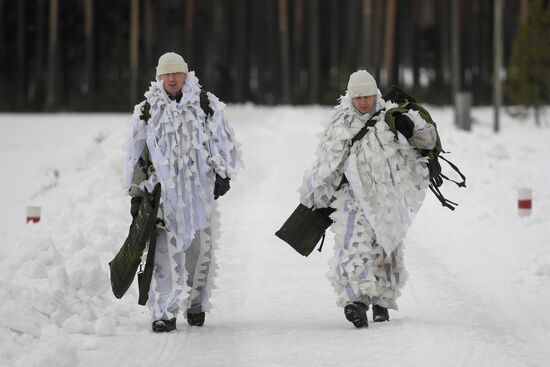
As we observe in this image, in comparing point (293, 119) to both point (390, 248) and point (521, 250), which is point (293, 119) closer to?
point (521, 250)

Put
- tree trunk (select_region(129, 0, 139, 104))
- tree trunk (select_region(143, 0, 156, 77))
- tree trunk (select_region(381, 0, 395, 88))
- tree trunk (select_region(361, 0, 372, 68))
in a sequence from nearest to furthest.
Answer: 1. tree trunk (select_region(361, 0, 372, 68))
2. tree trunk (select_region(381, 0, 395, 88))
3. tree trunk (select_region(129, 0, 139, 104))
4. tree trunk (select_region(143, 0, 156, 77))

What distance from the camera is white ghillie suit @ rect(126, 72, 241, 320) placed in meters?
8.12

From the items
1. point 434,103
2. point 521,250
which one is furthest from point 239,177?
point 434,103

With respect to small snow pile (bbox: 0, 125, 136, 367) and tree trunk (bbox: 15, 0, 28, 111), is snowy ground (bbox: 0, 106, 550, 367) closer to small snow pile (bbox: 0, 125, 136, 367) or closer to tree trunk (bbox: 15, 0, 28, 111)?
small snow pile (bbox: 0, 125, 136, 367)

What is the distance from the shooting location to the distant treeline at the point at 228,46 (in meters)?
52.8

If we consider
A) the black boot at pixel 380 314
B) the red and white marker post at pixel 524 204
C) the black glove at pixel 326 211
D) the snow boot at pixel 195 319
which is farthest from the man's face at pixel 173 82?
the red and white marker post at pixel 524 204

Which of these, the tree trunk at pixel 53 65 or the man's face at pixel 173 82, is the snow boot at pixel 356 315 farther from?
the tree trunk at pixel 53 65

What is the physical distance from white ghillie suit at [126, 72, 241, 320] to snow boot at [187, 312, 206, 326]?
4cm

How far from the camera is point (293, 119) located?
109 ft

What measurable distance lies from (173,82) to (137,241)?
48.4 inches

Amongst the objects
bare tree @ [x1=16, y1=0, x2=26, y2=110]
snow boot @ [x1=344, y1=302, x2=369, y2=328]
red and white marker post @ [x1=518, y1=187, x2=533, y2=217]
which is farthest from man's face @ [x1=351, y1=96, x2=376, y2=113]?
bare tree @ [x1=16, y1=0, x2=26, y2=110]

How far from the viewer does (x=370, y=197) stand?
27.1 ft

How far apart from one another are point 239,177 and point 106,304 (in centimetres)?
1049

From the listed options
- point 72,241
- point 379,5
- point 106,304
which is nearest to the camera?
point 106,304
